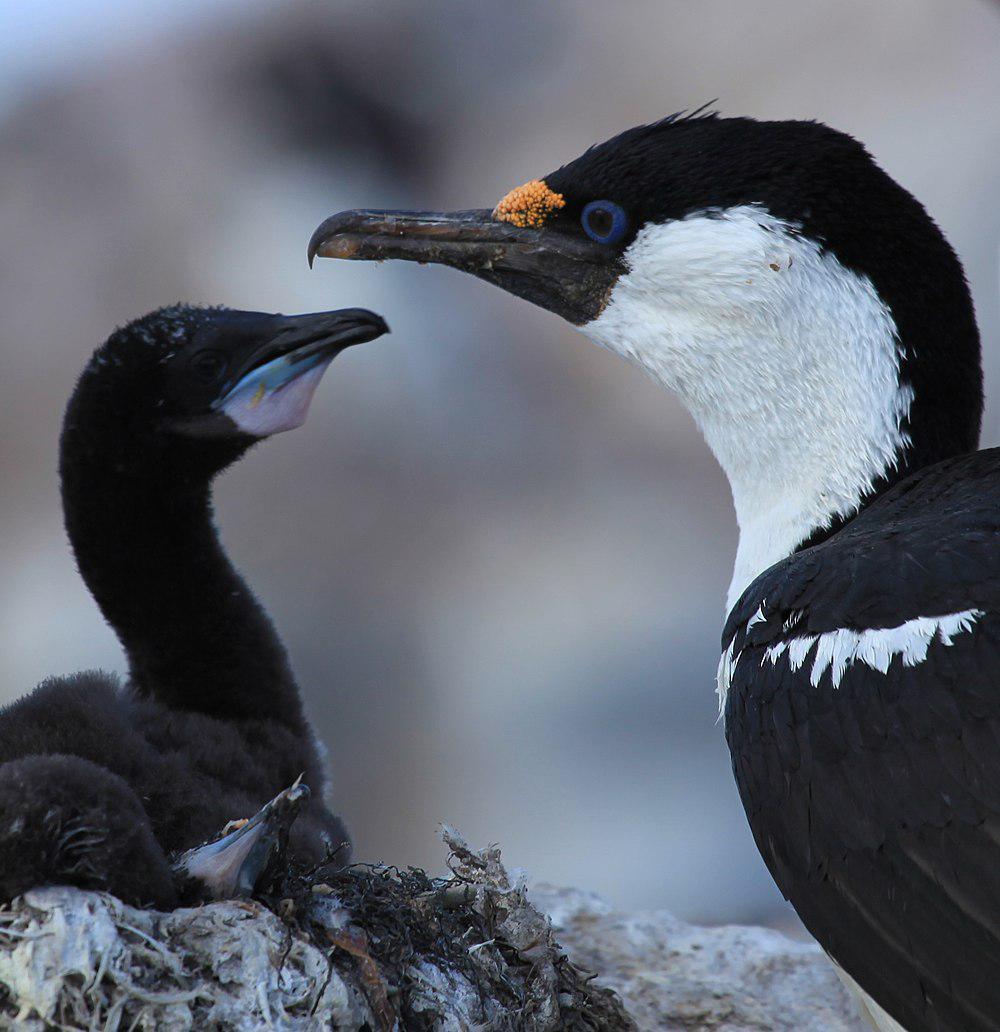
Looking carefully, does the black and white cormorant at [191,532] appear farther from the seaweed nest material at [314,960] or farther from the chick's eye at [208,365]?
the seaweed nest material at [314,960]

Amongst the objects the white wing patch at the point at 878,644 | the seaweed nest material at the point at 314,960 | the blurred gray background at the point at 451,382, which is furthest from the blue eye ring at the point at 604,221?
the blurred gray background at the point at 451,382

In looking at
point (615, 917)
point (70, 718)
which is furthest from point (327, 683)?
point (70, 718)

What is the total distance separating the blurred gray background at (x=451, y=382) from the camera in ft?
15.4

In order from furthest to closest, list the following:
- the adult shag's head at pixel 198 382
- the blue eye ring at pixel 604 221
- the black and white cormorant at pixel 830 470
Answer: the adult shag's head at pixel 198 382 → the blue eye ring at pixel 604 221 → the black and white cormorant at pixel 830 470

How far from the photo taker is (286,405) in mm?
2668

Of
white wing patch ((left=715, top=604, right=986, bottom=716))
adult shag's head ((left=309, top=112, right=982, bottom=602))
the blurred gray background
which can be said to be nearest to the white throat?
adult shag's head ((left=309, top=112, right=982, bottom=602))

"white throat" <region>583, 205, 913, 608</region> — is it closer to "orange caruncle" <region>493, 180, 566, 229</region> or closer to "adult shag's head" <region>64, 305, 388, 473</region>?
→ "orange caruncle" <region>493, 180, 566, 229</region>

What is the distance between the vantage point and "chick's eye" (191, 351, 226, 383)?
262 centimetres

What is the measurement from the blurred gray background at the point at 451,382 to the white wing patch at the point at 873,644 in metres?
2.59

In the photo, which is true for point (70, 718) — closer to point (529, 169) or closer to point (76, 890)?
point (76, 890)

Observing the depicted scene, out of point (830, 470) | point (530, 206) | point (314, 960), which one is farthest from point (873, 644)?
point (530, 206)

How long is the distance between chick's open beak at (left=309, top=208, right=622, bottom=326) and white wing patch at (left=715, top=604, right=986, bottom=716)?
2.62ft

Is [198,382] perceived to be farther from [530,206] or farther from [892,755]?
[892,755]

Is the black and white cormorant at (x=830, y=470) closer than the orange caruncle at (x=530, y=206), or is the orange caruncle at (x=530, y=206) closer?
the black and white cormorant at (x=830, y=470)
